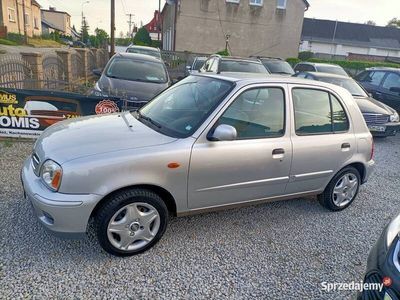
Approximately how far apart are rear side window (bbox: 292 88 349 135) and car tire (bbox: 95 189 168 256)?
1.78 metres

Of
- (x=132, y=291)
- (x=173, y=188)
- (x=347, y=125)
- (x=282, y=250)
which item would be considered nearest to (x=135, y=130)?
(x=173, y=188)

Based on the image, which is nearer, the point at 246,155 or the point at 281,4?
the point at 246,155

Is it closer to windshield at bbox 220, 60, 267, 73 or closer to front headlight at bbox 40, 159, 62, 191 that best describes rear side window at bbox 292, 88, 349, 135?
front headlight at bbox 40, 159, 62, 191

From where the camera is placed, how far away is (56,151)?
264 centimetres

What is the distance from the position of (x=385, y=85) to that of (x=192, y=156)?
9393 mm

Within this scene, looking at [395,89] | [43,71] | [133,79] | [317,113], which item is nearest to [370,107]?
[395,89]

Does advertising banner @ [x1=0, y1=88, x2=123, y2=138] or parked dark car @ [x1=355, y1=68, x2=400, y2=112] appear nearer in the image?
advertising banner @ [x1=0, y1=88, x2=123, y2=138]

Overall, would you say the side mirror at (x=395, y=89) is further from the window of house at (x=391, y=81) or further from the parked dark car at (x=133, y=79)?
the parked dark car at (x=133, y=79)

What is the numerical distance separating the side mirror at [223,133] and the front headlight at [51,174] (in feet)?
4.37

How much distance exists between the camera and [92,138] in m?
2.82

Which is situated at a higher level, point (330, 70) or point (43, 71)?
point (330, 70)

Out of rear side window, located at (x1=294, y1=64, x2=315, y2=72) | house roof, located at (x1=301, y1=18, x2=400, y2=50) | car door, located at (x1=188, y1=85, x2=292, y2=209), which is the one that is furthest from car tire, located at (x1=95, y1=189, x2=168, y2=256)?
Result: house roof, located at (x1=301, y1=18, x2=400, y2=50)

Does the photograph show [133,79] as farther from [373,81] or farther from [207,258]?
[373,81]

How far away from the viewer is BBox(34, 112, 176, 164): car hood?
2611mm
